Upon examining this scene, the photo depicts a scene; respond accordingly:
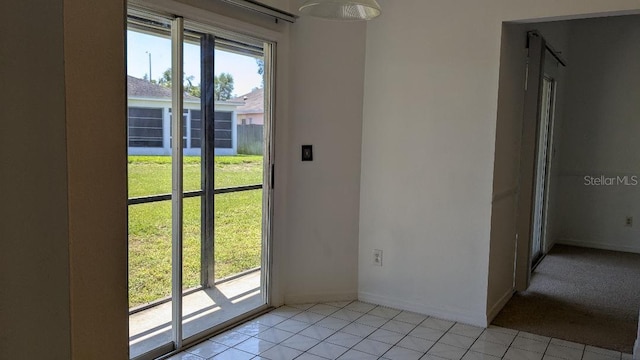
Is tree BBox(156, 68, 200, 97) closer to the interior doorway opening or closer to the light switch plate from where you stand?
the light switch plate

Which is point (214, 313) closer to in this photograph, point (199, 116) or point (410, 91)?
point (199, 116)

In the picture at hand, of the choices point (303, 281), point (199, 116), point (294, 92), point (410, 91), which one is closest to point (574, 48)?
point (410, 91)

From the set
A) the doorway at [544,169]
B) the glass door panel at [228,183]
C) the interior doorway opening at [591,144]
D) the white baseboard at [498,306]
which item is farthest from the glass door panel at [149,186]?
the doorway at [544,169]

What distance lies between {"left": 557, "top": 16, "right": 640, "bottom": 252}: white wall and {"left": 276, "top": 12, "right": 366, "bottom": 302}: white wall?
3.50 meters

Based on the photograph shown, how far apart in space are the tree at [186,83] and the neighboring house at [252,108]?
36 centimetres

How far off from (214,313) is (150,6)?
195cm

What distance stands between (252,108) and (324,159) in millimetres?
679

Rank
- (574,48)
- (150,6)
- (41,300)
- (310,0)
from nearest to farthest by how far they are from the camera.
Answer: (41,300) < (310,0) < (150,6) < (574,48)

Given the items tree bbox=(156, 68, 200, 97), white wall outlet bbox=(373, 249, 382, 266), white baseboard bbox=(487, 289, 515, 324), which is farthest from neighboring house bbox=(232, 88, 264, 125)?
white baseboard bbox=(487, 289, 515, 324)

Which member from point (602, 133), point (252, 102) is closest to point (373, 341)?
point (252, 102)

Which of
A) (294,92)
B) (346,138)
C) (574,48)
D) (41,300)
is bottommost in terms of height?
(41,300)

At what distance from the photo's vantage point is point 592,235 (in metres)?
5.86

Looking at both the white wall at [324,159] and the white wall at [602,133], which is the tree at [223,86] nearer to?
the white wall at [324,159]

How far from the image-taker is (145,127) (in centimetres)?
260
